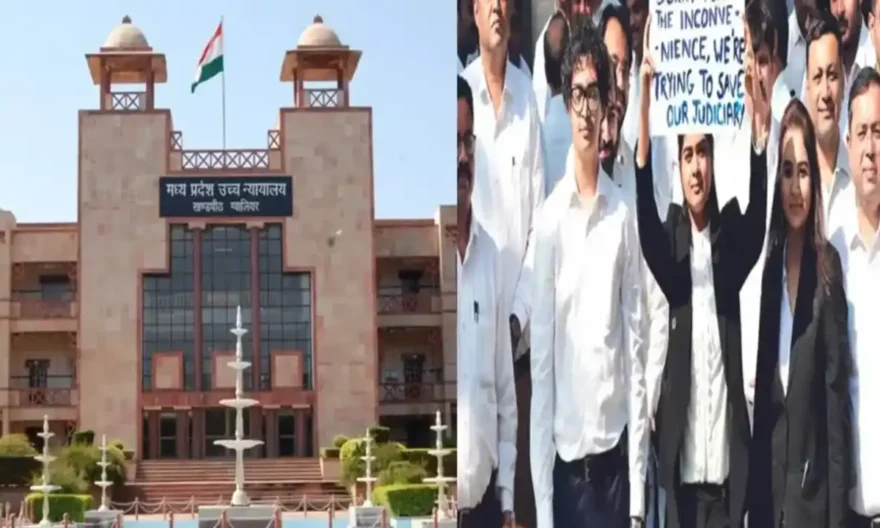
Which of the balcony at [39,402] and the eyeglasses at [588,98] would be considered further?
the balcony at [39,402]

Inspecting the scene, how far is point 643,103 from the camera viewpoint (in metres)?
15.7

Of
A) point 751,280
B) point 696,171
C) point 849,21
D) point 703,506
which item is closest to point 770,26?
point 849,21

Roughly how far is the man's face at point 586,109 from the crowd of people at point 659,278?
0.8 inches

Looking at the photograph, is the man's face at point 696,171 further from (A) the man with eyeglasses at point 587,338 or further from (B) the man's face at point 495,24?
(B) the man's face at point 495,24

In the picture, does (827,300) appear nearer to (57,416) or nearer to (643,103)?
(643,103)

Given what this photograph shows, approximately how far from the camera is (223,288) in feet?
130

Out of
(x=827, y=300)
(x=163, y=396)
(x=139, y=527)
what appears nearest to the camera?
(x=827, y=300)

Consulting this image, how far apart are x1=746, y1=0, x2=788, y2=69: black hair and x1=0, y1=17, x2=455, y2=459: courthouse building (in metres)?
24.8

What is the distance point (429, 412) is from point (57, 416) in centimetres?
1014

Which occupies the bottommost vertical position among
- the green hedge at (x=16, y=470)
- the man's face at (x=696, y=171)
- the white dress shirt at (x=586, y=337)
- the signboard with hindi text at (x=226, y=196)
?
the green hedge at (x=16, y=470)

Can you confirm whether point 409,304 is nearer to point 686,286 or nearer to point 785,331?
point 686,286

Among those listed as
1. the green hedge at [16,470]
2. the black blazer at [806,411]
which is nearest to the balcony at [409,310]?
the green hedge at [16,470]

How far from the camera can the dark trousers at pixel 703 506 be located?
15227 mm

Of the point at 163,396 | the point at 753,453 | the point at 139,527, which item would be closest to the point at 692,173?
the point at 753,453
